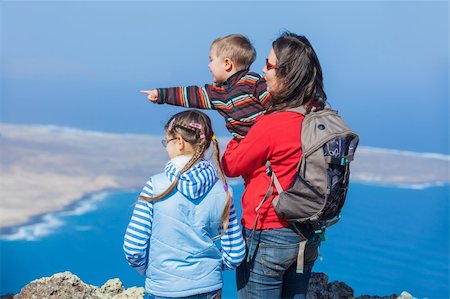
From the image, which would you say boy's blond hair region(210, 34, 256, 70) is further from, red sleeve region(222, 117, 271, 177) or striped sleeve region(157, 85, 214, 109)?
red sleeve region(222, 117, 271, 177)

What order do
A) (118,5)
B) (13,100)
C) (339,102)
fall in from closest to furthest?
(13,100) < (339,102) < (118,5)

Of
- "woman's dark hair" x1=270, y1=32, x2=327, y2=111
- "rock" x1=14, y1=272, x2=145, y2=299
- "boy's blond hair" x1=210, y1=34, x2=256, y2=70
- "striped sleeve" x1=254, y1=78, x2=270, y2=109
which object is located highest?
"boy's blond hair" x1=210, y1=34, x2=256, y2=70

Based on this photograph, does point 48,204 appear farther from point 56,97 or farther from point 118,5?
point 118,5

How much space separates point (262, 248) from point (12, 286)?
9.69ft

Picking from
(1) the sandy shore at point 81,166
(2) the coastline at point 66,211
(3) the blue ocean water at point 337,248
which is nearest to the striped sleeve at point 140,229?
(3) the blue ocean water at point 337,248

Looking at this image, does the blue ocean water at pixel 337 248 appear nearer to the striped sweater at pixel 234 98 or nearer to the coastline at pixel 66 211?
the coastline at pixel 66 211

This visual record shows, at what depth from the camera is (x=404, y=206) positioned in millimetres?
7020

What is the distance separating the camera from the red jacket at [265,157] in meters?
2.24

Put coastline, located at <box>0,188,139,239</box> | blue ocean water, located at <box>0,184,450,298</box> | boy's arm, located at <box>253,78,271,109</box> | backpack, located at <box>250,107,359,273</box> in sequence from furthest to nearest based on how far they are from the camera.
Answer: coastline, located at <box>0,188,139,239</box>
blue ocean water, located at <box>0,184,450,298</box>
boy's arm, located at <box>253,78,271,109</box>
backpack, located at <box>250,107,359,273</box>

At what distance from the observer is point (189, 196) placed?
89.8 inches

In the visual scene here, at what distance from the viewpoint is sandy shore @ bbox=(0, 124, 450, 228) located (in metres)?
6.40

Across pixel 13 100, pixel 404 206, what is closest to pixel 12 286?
pixel 404 206

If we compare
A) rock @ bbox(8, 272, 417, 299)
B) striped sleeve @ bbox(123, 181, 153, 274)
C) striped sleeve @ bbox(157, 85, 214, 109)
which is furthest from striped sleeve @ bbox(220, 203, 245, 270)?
rock @ bbox(8, 272, 417, 299)

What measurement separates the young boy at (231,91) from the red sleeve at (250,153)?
38 centimetres
